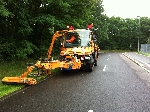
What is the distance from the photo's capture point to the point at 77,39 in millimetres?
19250

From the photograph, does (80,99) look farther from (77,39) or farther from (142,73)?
(77,39)

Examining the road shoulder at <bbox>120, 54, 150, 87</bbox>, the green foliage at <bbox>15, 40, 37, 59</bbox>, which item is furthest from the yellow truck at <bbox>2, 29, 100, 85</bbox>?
the green foliage at <bbox>15, 40, 37, 59</bbox>

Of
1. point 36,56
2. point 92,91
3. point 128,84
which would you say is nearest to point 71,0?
point 36,56

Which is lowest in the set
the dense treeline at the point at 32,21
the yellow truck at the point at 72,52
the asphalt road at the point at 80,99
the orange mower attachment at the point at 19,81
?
the asphalt road at the point at 80,99

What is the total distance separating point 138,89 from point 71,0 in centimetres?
1520

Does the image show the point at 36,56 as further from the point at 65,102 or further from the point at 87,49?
the point at 65,102

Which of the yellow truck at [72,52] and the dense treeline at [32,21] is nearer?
the yellow truck at [72,52]

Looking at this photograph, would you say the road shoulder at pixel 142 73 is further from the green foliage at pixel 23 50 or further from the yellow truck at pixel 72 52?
the green foliage at pixel 23 50

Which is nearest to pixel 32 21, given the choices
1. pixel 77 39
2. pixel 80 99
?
pixel 77 39

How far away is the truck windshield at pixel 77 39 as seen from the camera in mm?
19180

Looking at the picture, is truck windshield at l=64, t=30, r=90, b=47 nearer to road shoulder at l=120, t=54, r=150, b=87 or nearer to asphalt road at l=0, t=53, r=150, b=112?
road shoulder at l=120, t=54, r=150, b=87

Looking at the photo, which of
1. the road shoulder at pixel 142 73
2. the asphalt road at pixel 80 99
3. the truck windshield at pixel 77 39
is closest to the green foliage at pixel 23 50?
the truck windshield at pixel 77 39

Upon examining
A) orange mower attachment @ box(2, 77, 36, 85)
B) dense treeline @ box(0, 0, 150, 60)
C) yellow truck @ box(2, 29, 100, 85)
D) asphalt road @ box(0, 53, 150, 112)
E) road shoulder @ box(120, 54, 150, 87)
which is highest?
dense treeline @ box(0, 0, 150, 60)

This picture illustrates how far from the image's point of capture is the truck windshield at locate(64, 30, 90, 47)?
19.2m
